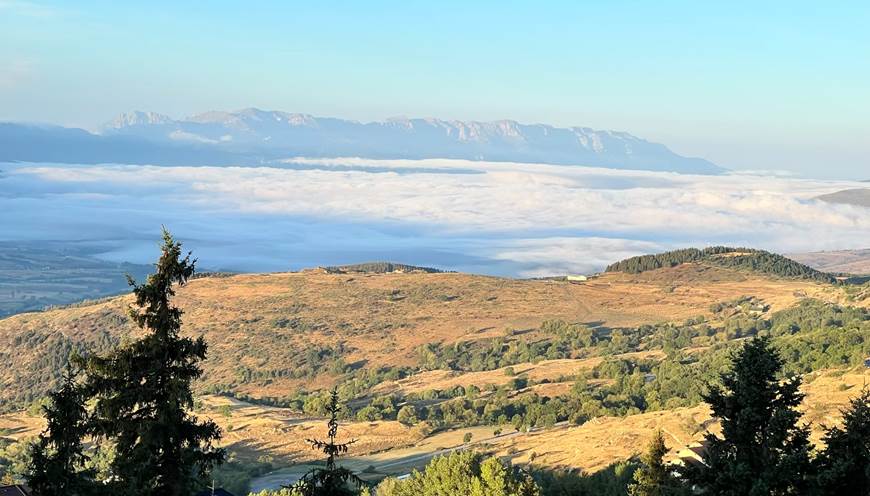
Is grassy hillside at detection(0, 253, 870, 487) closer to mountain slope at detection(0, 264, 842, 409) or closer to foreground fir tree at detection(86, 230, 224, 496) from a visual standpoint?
mountain slope at detection(0, 264, 842, 409)

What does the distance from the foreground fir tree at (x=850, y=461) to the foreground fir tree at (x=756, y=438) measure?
0.33m

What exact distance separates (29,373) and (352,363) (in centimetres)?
2717

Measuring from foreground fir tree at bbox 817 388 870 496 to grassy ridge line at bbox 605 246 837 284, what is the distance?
89953 mm

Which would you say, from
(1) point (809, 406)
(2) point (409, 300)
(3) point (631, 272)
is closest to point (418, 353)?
(2) point (409, 300)

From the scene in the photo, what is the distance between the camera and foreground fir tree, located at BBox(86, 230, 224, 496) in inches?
552

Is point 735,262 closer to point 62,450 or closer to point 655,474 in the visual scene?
point 655,474

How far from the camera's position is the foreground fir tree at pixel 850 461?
13.9m

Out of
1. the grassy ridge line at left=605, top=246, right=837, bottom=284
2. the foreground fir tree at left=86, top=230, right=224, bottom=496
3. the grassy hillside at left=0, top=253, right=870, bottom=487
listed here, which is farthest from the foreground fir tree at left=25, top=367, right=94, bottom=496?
the grassy ridge line at left=605, top=246, right=837, bottom=284

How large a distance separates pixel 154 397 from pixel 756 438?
8.91 meters

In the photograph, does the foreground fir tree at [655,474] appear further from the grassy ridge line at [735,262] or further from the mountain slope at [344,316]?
the grassy ridge line at [735,262]

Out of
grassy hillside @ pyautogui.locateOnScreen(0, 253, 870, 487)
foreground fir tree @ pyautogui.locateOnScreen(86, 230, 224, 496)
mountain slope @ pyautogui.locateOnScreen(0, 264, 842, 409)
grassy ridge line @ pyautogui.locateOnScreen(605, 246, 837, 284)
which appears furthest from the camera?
grassy ridge line @ pyautogui.locateOnScreen(605, 246, 837, 284)

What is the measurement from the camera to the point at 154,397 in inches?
557

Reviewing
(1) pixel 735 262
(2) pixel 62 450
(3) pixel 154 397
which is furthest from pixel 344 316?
(3) pixel 154 397

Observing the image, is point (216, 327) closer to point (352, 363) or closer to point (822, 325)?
point (352, 363)
